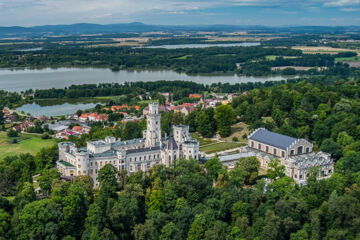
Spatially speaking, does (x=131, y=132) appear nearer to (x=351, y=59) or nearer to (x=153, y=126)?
(x=153, y=126)

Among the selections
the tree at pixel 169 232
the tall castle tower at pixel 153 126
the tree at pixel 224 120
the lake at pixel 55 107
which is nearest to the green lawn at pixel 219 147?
the tree at pixel 224 120

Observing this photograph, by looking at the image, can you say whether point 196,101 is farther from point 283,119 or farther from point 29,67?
point 29,67

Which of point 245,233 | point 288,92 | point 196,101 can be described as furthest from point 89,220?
point 196,101

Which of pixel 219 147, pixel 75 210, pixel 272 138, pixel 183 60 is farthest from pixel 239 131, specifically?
pixel 183 60

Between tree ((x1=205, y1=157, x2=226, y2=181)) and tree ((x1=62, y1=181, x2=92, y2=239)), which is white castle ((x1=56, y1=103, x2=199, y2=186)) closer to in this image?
tree ((x1=205, y1=157, x2=226, y2=181))

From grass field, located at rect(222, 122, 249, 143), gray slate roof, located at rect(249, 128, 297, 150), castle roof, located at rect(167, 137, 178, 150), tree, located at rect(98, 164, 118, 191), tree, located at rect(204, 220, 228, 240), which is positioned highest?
castle roof, located at rect(167, 137, 178, 150)

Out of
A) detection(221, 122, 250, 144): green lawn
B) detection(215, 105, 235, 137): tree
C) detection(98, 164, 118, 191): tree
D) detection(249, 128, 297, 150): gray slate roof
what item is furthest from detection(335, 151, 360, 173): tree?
detection(98, 164, 118, 191): tree
